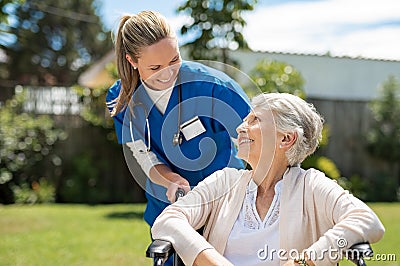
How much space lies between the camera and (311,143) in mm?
2371

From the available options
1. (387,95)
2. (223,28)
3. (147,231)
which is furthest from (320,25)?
(147,231)

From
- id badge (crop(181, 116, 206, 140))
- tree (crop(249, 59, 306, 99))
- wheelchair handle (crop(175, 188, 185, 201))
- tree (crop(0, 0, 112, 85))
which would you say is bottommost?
tree (crop(0, 0, 112, 85))

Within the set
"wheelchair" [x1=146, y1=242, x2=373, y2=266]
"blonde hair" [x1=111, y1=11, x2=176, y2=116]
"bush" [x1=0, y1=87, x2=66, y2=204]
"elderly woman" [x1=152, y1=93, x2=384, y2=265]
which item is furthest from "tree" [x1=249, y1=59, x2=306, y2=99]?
"wheelchair" [x1=146, y1=242, x2=373, y2=266]

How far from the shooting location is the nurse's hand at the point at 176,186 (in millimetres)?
2541

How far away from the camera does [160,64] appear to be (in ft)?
8.30

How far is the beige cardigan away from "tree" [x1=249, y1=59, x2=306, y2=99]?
5547 millimetres

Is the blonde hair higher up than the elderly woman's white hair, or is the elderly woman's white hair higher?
the blonde hair

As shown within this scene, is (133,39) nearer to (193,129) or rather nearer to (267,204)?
(193,129)

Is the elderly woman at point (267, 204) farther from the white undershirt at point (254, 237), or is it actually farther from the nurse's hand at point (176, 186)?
the nurse's hand at point (176, 186)

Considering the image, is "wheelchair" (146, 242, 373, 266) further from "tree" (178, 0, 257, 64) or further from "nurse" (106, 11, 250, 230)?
"tree" (178, 0, 257, 64)

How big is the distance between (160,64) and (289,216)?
0.69 metres

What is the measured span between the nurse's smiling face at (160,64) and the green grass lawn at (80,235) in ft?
8.19

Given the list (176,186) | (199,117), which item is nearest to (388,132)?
(199,117)

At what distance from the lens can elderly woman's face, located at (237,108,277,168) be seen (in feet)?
7.75
